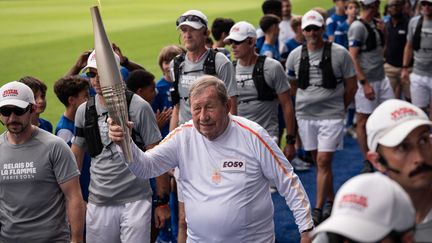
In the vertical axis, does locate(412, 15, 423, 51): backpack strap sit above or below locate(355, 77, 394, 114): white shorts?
above

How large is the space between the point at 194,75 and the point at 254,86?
3.55 feet

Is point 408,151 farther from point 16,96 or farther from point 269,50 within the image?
point 269,50

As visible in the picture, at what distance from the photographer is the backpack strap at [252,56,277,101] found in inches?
316

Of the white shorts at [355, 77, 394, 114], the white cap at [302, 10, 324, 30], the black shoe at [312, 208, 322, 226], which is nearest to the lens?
the black shoe at [312, 208, 322, 226]

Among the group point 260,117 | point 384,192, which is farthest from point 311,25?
point 384,192

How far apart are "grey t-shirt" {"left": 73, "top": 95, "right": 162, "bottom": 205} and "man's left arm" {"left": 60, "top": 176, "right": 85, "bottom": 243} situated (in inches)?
24.7

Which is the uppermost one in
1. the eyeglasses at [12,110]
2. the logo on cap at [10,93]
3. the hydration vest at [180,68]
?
the logo on cap at [10,93]

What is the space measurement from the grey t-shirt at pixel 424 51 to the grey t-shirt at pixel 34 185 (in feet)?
20.6

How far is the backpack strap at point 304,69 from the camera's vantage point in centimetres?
855

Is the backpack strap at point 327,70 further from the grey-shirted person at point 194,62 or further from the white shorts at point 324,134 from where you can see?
the grey-shirted person at point 194,62

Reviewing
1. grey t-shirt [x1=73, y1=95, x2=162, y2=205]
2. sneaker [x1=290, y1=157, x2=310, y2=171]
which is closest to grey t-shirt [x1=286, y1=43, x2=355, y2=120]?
sneaker [x1=290, y1=157, x2=310, y2=171]

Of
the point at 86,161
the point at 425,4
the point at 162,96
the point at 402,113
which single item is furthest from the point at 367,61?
the point at 402,113

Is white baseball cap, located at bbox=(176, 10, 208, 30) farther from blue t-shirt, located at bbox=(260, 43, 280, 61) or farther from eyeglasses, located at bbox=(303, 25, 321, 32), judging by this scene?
blue t-shirt, located at bbox=(260, 43, 280, 61)

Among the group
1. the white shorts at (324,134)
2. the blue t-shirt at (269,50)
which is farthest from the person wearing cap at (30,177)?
the blue t-shirt at (269,50)
